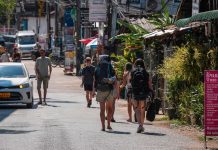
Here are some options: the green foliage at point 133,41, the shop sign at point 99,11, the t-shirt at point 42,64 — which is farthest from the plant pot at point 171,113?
the shop sign at point 99,11

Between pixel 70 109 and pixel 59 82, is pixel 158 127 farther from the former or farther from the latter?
pixel 59 82

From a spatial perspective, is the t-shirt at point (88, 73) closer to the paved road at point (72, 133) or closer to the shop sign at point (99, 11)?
the paved road at point (72, 133)

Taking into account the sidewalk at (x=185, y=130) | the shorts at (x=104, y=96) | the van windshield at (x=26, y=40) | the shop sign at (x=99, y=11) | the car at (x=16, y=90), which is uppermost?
the shop sign at (x=99, y=11)

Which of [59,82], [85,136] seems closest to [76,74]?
[59,82]

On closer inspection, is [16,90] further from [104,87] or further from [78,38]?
[78,38]

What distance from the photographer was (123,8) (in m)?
40.2

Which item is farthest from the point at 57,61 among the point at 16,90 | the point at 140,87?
the point at 140,87

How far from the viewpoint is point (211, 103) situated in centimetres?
1528

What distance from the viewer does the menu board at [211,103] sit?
600 inches

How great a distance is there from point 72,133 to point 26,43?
57727 millimetres

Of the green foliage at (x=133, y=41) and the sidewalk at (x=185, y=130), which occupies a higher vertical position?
the green foliage at (x=133, y=41)

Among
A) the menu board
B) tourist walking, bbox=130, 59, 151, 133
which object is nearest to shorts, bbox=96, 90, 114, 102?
tourist walking, bbox=130, 59, 151, 133

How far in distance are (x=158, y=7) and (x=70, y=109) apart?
13676 millimetres

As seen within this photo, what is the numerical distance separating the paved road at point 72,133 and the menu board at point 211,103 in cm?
51
